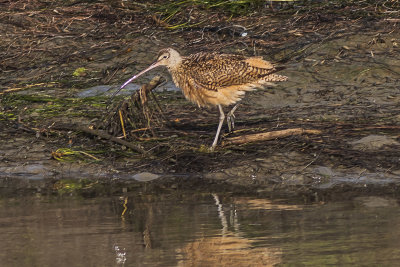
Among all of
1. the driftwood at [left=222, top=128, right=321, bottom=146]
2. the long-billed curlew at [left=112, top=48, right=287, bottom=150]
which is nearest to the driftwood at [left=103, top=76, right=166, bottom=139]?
the long-billed curlew at [left=112, top=48, right=287, bottom=150]

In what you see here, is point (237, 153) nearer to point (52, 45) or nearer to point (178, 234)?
point (178, 234)

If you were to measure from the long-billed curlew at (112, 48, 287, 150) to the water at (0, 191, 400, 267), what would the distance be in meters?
1.65

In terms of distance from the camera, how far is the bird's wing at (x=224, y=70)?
9.98m

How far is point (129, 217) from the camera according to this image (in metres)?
7.83

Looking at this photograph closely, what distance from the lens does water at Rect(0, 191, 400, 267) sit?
6.39 meters

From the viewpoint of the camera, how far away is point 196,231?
718 centimetres

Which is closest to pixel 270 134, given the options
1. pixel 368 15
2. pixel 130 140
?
pixel 130 140

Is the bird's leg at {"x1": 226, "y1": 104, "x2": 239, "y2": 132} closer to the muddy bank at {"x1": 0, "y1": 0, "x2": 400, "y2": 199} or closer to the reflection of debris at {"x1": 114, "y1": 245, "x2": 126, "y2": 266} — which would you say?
the muddy bank at {"x1": 0, "y1": 0, "x2": 400, "y2": 199}

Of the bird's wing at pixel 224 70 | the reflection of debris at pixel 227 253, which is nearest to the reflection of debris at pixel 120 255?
the reflection of debris at pixel 227 253

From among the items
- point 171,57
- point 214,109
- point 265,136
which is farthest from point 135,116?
point 265,136

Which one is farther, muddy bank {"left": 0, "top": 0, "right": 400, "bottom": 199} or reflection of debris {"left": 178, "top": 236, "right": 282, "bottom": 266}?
muddy bank {"left": 0, "top": 0, "right": 400, "bottom": 199}

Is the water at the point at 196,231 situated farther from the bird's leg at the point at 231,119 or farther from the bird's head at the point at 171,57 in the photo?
the bird's head at the point at 171,57

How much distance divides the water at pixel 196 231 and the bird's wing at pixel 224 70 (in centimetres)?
168

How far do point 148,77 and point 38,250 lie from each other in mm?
5996
